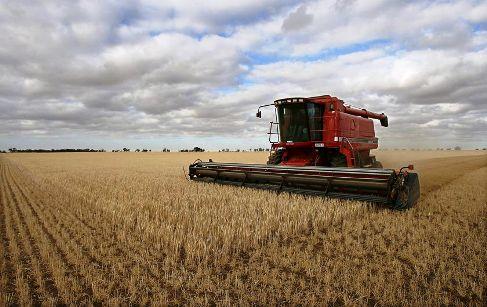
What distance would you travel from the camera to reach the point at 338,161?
10258mm

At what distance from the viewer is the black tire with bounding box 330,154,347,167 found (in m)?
10.2

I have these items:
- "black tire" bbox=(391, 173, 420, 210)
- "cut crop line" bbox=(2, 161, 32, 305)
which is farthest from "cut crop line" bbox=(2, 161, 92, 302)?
"black tire" bbox=(391, 173, 420, 210)

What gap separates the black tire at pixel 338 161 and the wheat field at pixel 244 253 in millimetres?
3158

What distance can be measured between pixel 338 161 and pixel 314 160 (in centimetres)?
76

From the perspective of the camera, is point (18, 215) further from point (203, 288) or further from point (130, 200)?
point (203, 288)

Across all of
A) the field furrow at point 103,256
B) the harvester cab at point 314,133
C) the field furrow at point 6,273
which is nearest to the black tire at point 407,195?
the harvester cab at point 314,133

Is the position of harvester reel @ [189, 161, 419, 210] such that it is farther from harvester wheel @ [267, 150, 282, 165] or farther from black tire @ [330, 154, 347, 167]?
black tire @ [330, 154, 347, 167]

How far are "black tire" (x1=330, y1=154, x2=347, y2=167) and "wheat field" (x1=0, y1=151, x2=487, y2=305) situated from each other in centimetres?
316

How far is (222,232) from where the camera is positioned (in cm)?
482

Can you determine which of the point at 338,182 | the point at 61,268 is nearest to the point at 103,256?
the point at 61,268

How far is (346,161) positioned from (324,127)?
1291 millimetres

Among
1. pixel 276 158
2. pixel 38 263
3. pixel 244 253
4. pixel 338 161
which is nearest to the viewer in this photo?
pixel 38 263

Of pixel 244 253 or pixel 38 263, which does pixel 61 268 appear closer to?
pixel 38 263

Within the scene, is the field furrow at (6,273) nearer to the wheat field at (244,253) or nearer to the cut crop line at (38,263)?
the wheat field at (244,253)
